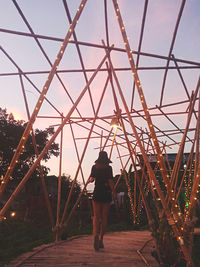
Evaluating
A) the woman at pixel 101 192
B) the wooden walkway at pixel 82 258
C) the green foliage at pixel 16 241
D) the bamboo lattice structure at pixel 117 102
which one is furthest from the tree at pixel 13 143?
the wooden walkway at pixel 82 258

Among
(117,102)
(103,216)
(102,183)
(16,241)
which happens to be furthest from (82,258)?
(117,102)

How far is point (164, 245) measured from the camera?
9.84 feet

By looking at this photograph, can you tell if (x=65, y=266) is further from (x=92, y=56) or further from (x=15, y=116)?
(x=15, y=116)

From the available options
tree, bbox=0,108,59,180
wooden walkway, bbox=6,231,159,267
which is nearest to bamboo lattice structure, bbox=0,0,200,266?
wooden walkway, bbox=6,231,159,267

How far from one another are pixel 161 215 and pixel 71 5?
3843 mm

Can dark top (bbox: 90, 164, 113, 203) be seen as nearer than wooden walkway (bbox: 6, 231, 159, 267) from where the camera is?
No

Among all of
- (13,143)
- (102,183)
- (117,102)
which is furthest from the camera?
(13,143)

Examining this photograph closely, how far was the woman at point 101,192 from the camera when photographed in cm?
431

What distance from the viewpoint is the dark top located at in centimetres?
435

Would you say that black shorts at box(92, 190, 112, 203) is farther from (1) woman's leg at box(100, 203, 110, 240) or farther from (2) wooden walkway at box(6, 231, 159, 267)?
(2) wooden walkway at box(6, 231, 159, 267)

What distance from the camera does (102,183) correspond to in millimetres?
4469

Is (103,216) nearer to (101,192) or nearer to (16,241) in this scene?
(101,192)

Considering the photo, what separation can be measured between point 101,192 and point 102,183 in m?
0.17

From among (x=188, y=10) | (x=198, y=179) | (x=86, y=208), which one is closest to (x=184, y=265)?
(x=198, y=179)
